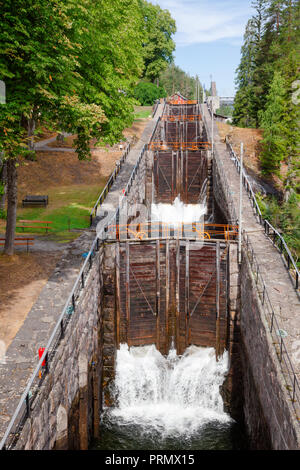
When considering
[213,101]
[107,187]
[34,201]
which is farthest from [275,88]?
[213,101]

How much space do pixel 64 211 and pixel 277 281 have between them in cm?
1349

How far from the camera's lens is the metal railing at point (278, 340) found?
8.26 m

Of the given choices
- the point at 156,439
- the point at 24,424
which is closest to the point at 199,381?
the point at 156,439

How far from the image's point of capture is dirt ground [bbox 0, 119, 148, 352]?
11.2 metres

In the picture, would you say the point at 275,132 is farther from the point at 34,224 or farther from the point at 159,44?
the point at 159,44

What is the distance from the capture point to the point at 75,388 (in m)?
11.7

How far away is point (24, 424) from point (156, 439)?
8102 mm

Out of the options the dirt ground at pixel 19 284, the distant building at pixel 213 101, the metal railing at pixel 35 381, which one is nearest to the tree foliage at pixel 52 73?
the dirt ground at pixel 19 284

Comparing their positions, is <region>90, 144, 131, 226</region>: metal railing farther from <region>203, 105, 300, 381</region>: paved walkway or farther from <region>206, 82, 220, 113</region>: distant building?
<region>206, 82, 220, 113</region>: distant building

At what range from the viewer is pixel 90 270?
13.9 m

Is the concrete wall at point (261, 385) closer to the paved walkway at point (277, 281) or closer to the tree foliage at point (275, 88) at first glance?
the paved walkway at point (277, 281)

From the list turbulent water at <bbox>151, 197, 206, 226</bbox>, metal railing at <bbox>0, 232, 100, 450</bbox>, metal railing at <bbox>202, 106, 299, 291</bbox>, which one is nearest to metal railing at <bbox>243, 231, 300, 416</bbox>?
metal railing at <bbox>202, 106, 299, 291</bbox>

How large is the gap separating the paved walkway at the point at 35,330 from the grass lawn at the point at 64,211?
2.01m
